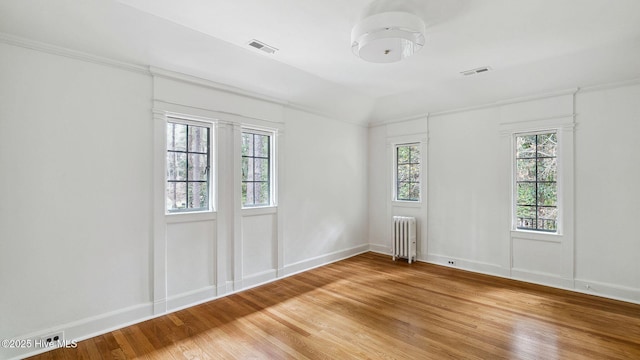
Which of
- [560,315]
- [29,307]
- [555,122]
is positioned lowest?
[560,315]

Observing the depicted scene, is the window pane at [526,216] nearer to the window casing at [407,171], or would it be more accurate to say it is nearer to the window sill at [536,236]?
the window sill at [536,236]

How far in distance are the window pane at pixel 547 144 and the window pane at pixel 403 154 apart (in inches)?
78.5

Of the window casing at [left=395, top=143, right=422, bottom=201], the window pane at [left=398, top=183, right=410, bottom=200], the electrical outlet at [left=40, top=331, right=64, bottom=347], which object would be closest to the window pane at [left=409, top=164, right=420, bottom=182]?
the window casing at [left=395, top=143, right=422, bottom=201]

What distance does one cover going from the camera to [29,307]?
2.43 meters

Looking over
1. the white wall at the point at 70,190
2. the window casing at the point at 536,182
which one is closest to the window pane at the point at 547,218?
the window casing at the point at 536,182

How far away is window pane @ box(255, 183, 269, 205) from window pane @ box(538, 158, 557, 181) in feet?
12.8

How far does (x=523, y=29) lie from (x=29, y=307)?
16.5 ft

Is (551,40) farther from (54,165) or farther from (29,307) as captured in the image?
(29,307)

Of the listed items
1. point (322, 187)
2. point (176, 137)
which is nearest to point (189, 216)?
point (176, 137)

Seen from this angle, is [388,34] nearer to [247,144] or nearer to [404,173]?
[247,144]

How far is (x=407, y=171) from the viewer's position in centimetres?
550

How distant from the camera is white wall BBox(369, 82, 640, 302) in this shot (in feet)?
11.6

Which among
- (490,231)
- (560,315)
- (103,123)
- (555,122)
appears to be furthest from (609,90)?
(103,123)

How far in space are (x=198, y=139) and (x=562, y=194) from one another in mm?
4769
